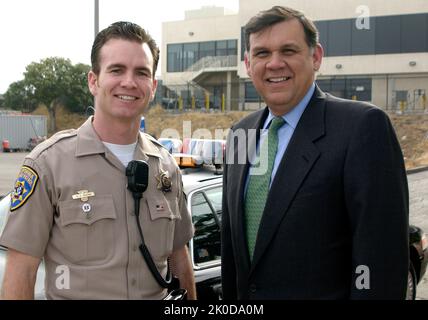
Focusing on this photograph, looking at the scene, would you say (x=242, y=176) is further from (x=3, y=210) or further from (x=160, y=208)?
(x=3, y=210)

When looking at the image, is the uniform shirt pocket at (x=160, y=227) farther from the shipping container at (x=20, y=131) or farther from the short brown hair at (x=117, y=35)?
the shipping container at (x=20, y=131)

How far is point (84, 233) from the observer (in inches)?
80.7

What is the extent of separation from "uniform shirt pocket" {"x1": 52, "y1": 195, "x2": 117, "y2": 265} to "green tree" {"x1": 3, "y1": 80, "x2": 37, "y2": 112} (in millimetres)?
46102

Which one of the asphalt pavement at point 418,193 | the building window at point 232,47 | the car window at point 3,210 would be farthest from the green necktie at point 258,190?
the building window at point 232,47

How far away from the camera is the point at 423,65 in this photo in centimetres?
3212

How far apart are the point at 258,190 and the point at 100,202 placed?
2.21 ft

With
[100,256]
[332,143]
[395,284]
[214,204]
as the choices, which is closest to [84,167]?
[100,256]

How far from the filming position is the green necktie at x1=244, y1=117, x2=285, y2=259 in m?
2.22

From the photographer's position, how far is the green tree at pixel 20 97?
149ft

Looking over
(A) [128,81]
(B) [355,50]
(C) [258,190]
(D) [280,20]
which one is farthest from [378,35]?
(A) [128,81]

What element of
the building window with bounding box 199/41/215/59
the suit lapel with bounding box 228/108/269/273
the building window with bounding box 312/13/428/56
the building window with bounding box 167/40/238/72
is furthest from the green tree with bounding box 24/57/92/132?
the suit lapel with bounding box 228/108/269/273

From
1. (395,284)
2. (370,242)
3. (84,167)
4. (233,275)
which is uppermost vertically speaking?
(84,167)
